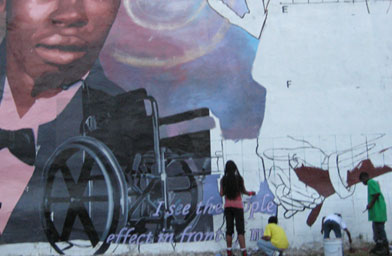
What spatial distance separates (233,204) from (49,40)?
4.16 meters

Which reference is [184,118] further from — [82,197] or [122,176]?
[82,197]

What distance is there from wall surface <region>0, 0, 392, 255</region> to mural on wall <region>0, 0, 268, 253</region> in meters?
0.02

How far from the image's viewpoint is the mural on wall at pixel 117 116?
7.67m

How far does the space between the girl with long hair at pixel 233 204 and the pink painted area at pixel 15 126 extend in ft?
9.83

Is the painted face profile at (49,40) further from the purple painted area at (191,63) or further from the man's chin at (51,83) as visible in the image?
the purple painted area at (191,63)

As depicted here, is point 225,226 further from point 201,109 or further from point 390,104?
point 390,104

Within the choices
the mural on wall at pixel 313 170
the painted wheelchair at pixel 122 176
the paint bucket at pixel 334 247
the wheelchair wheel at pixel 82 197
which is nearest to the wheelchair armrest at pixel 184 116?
the painted wheelchair at pixel 122 176

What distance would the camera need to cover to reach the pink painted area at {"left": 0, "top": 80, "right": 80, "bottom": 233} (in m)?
7.68

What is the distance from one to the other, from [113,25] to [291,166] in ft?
12.6

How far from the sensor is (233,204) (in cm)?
715

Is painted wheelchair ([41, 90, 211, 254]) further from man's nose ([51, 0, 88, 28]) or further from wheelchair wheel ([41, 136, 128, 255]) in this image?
man's nose ([51, 0, 88, 28])

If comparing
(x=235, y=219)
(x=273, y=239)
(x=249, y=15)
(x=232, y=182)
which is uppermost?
(x=249, y=15)

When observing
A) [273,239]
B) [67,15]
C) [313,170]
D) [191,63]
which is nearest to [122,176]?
[191,63]

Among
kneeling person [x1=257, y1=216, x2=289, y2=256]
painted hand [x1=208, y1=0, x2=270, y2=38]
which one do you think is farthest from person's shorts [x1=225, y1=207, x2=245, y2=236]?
painted hand [x1=208, y1=0, x2=270, y2=38]
